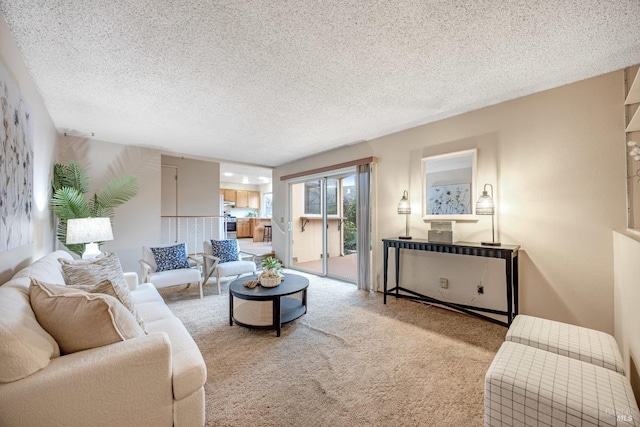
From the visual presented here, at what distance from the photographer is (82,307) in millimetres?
1216

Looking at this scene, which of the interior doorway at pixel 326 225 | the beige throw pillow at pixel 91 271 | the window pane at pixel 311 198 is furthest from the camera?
the window pane at pixel 311 198

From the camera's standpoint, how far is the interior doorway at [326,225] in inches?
193

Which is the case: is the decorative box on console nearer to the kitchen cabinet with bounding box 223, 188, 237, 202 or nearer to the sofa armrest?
the sofa armrest

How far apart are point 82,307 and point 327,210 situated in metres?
4.12

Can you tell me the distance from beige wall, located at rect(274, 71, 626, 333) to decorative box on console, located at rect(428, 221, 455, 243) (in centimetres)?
28

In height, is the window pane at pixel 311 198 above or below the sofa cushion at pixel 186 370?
above

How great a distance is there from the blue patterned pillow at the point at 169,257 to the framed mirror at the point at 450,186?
337 cm

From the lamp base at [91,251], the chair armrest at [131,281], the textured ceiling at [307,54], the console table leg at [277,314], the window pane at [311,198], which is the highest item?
the textured ceiling at [307,54]

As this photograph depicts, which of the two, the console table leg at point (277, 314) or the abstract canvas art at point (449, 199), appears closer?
the console table leg at point (277, 314)

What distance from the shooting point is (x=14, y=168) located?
5.93 ft

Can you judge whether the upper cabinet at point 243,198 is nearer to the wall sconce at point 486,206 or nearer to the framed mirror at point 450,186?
the framed mirror at point 450,186

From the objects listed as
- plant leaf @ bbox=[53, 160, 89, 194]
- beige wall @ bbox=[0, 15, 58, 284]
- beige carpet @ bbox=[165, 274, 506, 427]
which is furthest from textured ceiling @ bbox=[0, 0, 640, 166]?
beige carpet @ bbox=[165, 274, 506, 427]

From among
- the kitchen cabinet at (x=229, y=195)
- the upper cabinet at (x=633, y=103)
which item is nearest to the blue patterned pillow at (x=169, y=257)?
the upper cabinet at (x=633, y=103)

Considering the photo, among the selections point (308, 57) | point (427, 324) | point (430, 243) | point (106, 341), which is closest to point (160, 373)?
point (106, 341)
